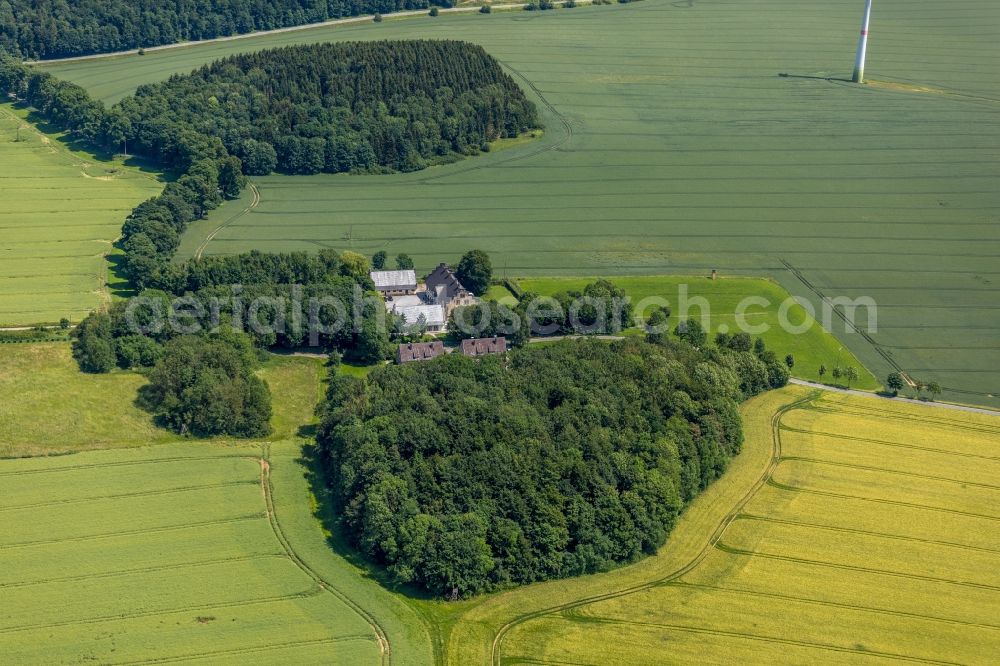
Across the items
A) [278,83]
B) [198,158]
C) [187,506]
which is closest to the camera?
[187,506]

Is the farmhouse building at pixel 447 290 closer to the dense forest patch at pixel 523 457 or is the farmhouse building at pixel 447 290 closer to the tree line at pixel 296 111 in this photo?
the dense forest patch at pixel 523 457

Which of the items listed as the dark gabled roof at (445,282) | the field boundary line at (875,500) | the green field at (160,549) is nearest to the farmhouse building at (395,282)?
the dark gabled roof at (445,282)

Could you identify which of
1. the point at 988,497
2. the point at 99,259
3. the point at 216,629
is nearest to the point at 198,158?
the point at 99,259

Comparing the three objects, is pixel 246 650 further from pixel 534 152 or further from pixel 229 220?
pixel 534 152

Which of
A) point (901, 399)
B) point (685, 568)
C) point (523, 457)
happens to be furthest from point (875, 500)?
point (523, 457)

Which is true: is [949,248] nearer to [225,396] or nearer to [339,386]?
[339,386]

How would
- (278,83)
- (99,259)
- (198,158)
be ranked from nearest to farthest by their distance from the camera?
1. (99,259)
2. (198,158)
3. (278,83)
